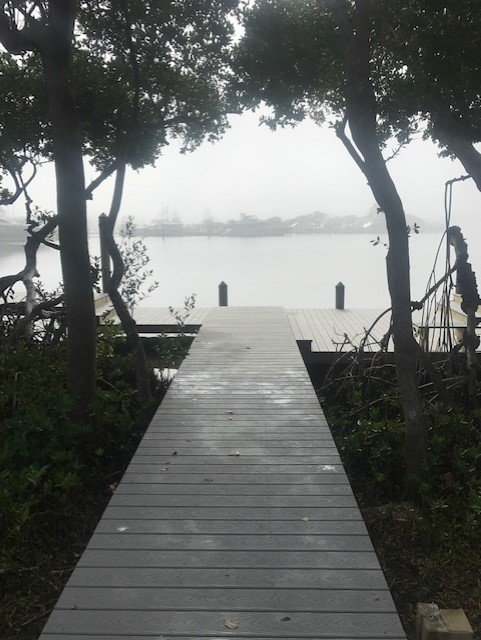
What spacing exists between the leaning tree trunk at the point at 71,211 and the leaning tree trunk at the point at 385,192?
2.36m

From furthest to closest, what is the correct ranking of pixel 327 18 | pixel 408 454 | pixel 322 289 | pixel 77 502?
pixel 322 289
pixel 327 18
pixel 408 454
pixel 77 502

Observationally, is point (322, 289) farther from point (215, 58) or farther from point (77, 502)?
point (77, 502)

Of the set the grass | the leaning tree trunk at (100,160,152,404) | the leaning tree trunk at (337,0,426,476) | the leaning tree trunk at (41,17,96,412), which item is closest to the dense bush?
the leaning tree trunk at (100,160,152,404)

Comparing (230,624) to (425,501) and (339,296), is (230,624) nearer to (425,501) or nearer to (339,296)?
(425,501)

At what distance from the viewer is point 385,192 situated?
436cm

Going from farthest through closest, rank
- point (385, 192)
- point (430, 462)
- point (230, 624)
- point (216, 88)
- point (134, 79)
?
point (216, 88) < point (134, 79) < point (430, 462) < point (385, 192) < point (230, 624)

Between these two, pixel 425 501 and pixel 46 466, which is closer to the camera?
pixel 46 466

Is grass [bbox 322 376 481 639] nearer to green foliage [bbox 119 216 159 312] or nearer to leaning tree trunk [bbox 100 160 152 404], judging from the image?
leaning tree trunk [bbox 100 160 152 404]

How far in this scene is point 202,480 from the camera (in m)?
3.32

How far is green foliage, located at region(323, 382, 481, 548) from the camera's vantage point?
419 cm

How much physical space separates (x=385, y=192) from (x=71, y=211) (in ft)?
8.85

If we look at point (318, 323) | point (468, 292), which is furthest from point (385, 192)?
point (318, 323)

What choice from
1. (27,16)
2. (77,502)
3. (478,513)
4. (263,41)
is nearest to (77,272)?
(77,502)

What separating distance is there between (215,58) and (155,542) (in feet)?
18.9
